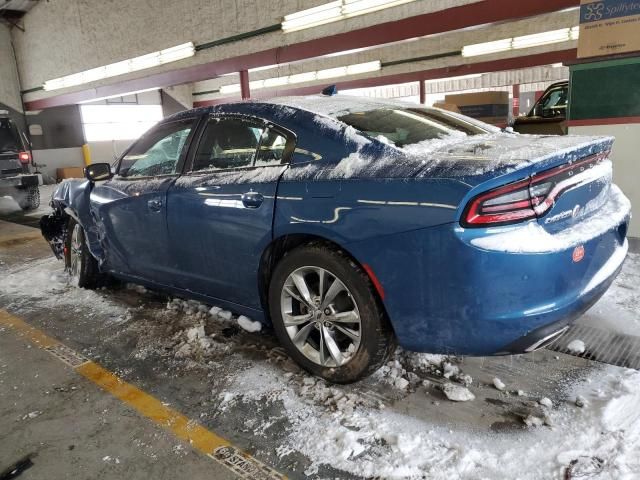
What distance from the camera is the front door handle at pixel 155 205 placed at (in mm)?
3193

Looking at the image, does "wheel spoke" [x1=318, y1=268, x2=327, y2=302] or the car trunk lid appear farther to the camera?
"wheel spoke" [x1=318, y1=268, x2=327, y2=302]

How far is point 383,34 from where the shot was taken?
8.64 metres

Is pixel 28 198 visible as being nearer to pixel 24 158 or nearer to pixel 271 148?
pixel 24 158

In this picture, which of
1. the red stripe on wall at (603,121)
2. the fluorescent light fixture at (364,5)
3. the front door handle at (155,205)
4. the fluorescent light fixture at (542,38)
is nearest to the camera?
the front door handle at (155,205)

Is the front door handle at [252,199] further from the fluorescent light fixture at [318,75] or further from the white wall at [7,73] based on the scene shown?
the white wall at [7,73]

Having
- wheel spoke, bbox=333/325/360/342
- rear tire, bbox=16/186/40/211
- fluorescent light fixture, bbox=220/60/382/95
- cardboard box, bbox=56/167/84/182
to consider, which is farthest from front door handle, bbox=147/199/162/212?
cardboard box, bbox=56/167/84/182

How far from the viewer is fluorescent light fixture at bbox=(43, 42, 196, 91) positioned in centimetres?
1162

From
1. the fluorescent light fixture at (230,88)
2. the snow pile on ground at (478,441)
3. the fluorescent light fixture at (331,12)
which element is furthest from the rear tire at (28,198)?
the fluorescent light fixture at (230,88)

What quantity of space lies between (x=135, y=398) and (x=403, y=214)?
171cm

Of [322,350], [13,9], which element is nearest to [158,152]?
[322,350]

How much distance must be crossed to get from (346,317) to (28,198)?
9.76 m

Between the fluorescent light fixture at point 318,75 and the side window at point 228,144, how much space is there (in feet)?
49.6

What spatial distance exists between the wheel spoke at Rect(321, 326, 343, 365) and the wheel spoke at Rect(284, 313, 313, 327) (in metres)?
0.11

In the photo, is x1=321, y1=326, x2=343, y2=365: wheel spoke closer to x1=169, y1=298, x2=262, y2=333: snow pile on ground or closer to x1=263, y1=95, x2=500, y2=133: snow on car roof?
x1=169, y1=298, x2=262, y2=333: snow pile on ground
